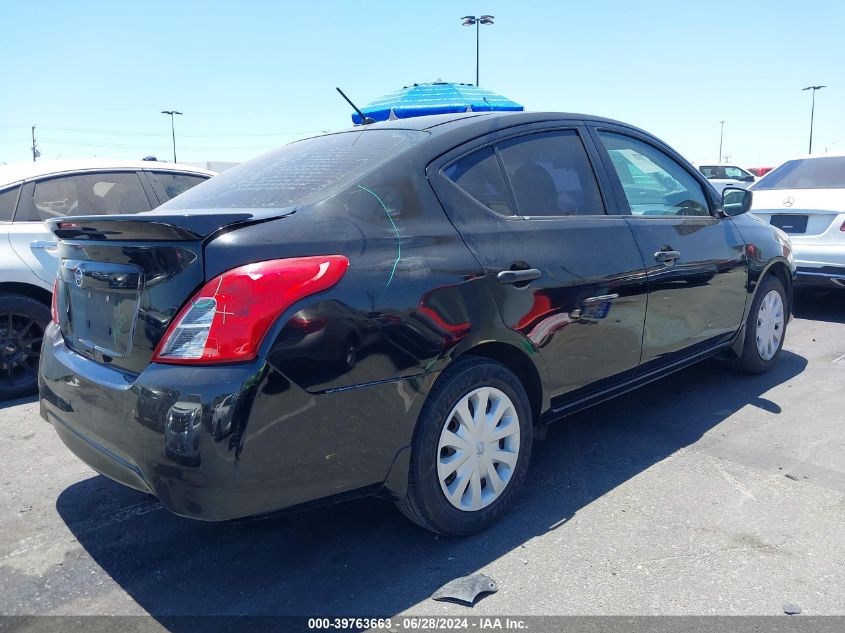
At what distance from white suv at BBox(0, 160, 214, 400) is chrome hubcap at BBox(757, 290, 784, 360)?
4676 mm

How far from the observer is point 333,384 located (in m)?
2.35

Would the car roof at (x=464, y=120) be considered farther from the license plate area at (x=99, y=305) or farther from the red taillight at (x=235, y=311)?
the license plate area at (x=99, y=305)

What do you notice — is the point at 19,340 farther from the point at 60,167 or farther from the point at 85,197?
the point at 60,167

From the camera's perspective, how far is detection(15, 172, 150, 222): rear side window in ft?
16.6

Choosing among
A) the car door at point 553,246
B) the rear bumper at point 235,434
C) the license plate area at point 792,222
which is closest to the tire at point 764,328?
the car door at point 553,246

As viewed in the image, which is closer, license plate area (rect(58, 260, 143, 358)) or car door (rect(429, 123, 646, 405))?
license plate area (rect(58, 260, 143, 358))

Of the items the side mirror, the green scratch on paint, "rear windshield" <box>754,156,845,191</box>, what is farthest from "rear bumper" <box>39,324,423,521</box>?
"rear windshield" <box>754,156,845,191</box>

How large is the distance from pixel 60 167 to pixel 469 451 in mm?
4144

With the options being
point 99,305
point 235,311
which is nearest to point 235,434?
point 235,311

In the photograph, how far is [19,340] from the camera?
492 centimetres

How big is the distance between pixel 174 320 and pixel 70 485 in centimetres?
177

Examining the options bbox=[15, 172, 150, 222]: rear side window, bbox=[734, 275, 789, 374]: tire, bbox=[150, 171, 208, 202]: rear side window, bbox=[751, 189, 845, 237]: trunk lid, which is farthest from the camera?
bbox=[751, 189, 845, 237]: trunk lid

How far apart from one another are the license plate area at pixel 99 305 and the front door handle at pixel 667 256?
2.56 metres

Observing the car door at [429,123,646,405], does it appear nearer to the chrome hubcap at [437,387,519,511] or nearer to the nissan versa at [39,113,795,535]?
the nissan versa at [39,113,795,535]
